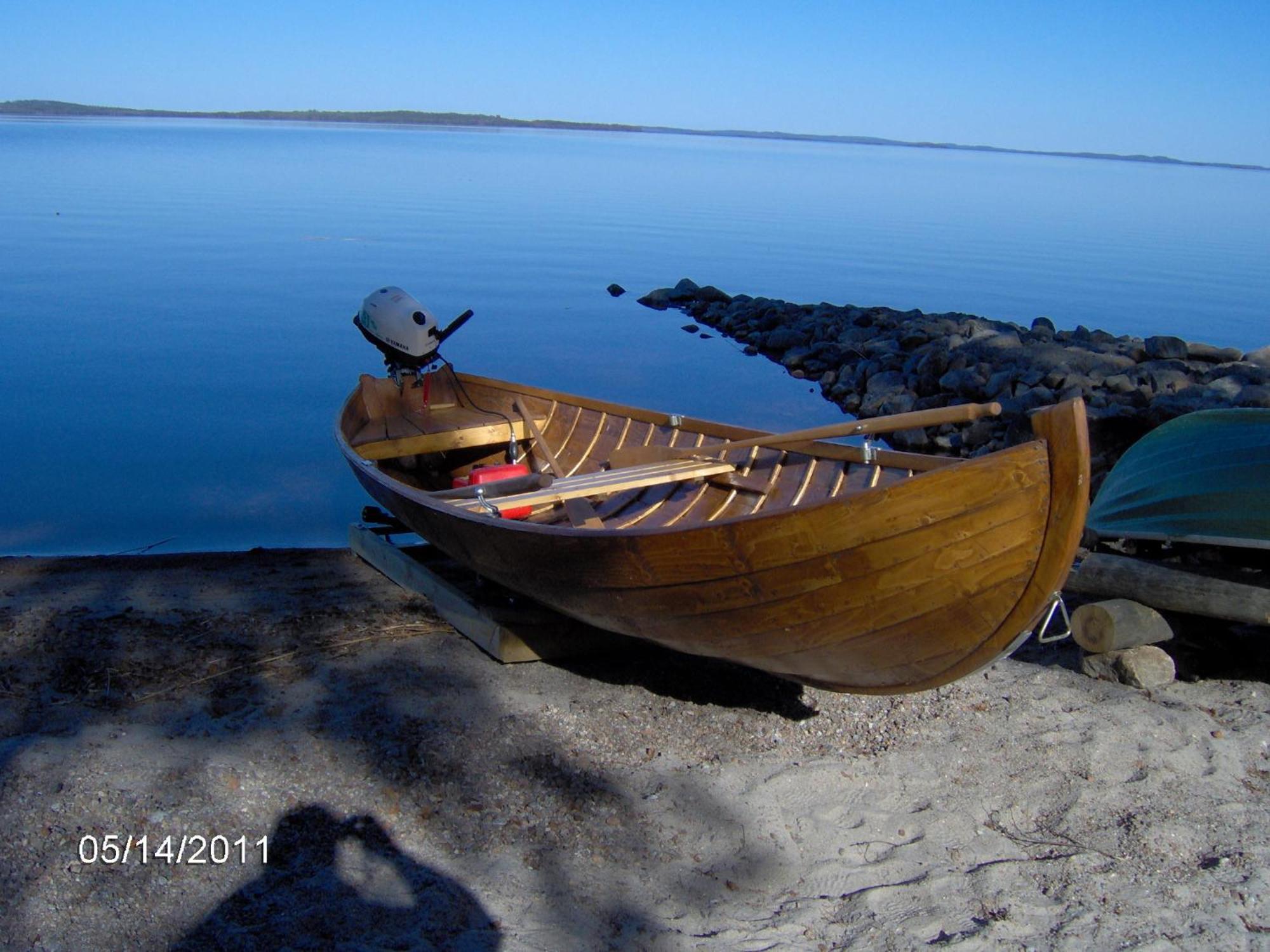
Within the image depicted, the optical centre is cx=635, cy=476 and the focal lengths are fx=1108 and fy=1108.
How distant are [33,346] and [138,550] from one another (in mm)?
7269

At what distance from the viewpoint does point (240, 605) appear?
19.4 ft

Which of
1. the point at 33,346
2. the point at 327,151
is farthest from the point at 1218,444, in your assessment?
the point at 327,151

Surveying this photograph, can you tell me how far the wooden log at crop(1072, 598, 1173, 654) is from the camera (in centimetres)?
490

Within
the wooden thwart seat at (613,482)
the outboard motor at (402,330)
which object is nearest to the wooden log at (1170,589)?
the wooden thwart seat at (613,482)

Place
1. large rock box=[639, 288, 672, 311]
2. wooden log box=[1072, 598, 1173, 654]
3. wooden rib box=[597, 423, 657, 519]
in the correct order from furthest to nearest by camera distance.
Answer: large rock box=[639, 288, 672, 311]
wooden rib box=[597, 423, 657, 519]
wooden log box=[1072, 598, 1173, 654]

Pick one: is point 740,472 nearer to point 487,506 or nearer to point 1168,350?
point 487,506

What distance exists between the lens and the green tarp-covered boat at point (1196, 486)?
5.14 metres

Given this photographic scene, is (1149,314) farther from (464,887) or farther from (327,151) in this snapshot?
(327,151)

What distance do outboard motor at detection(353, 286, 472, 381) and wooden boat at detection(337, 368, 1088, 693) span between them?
161 cm

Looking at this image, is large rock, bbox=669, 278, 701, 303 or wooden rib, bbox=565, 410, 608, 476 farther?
large rock, bbox=669, 278, 701, 303

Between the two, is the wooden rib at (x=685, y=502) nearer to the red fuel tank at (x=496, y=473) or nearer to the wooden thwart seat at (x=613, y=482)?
the wooden thwart seat at (x=613, y=482)

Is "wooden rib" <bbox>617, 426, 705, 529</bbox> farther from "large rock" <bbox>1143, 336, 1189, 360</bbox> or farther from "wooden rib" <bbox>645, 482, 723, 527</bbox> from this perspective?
"large rock" <bbox>1143, 336, 1189, 360</bbox>
